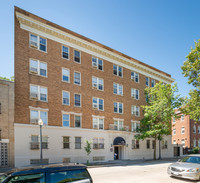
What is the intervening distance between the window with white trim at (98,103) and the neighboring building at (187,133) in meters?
28.5

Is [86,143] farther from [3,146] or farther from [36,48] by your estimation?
[36,48]

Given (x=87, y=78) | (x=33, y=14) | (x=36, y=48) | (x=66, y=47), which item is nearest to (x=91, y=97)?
(x=87, y=78)

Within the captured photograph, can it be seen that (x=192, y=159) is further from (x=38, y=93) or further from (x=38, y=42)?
(x=38, y=42)

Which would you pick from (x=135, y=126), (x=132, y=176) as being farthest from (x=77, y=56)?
(x=132, y=176)

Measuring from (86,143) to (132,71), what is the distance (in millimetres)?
15972

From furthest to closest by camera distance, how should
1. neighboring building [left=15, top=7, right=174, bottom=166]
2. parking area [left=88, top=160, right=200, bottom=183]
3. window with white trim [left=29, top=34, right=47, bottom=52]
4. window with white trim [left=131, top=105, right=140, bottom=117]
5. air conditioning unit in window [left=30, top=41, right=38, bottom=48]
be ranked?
window with white trim [left=131, top=105, right=140, bottom=117] < window with white trim [left=29, top=34, right=47, bottom=52] < air conditioning unit in window [left=30, top=41, right=38, bottom=48] < neighboring building [left=15, top=7, right=174, bottom=166] < parking area [left=88, top=160, right=200, bottom=183]

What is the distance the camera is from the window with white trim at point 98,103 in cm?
2911

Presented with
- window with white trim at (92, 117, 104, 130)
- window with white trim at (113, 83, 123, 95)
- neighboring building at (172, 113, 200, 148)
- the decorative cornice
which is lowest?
neighboring building at (172, 113, 200, 148)

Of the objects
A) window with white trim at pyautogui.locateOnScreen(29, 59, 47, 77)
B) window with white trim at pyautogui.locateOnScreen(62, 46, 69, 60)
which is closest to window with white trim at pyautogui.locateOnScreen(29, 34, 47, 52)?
window with white trim at pyautogui.locateOnScreen(29, 59, 47, 77)

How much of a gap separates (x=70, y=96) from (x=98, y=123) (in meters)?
5.98

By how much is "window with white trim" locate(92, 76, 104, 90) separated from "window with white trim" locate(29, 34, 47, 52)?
327 inches

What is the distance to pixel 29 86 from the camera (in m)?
22.9

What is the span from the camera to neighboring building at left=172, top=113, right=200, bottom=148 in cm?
5066

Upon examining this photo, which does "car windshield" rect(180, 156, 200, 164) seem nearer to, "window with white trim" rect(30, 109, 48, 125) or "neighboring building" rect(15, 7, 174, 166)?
"neighboring building" rect(15, 7, 174, 166)
